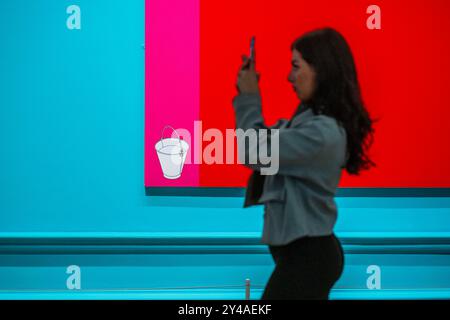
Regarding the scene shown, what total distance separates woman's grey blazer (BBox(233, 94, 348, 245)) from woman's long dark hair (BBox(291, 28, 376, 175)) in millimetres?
34

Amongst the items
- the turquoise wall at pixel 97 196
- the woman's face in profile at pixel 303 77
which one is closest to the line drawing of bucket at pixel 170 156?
the turquoise wall at pixel 97 196

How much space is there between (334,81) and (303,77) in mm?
94

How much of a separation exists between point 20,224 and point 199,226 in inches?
38.4

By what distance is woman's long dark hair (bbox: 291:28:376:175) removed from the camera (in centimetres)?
155

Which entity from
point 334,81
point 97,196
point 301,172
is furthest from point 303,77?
point 97,196

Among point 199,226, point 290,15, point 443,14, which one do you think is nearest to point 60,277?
point 199,226

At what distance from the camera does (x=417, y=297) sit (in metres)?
3.00

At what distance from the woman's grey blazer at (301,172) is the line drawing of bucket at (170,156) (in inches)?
54.6

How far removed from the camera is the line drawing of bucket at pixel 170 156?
2.91 m

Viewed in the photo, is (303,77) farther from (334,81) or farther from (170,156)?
(170,156)

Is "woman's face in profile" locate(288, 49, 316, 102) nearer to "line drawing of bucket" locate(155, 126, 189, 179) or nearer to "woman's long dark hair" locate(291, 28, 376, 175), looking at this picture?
"woman's long dark hair" locate(291, 28, 376, 175)

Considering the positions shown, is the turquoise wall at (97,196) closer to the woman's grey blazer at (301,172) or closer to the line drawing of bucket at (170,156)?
the line drawing of bucket at (170,156)

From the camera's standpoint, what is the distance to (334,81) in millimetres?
1554

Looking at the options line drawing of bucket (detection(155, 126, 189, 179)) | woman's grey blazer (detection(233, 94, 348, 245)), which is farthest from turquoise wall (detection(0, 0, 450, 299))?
woman's grey blazer (detection(233, 94, 348, 245))
